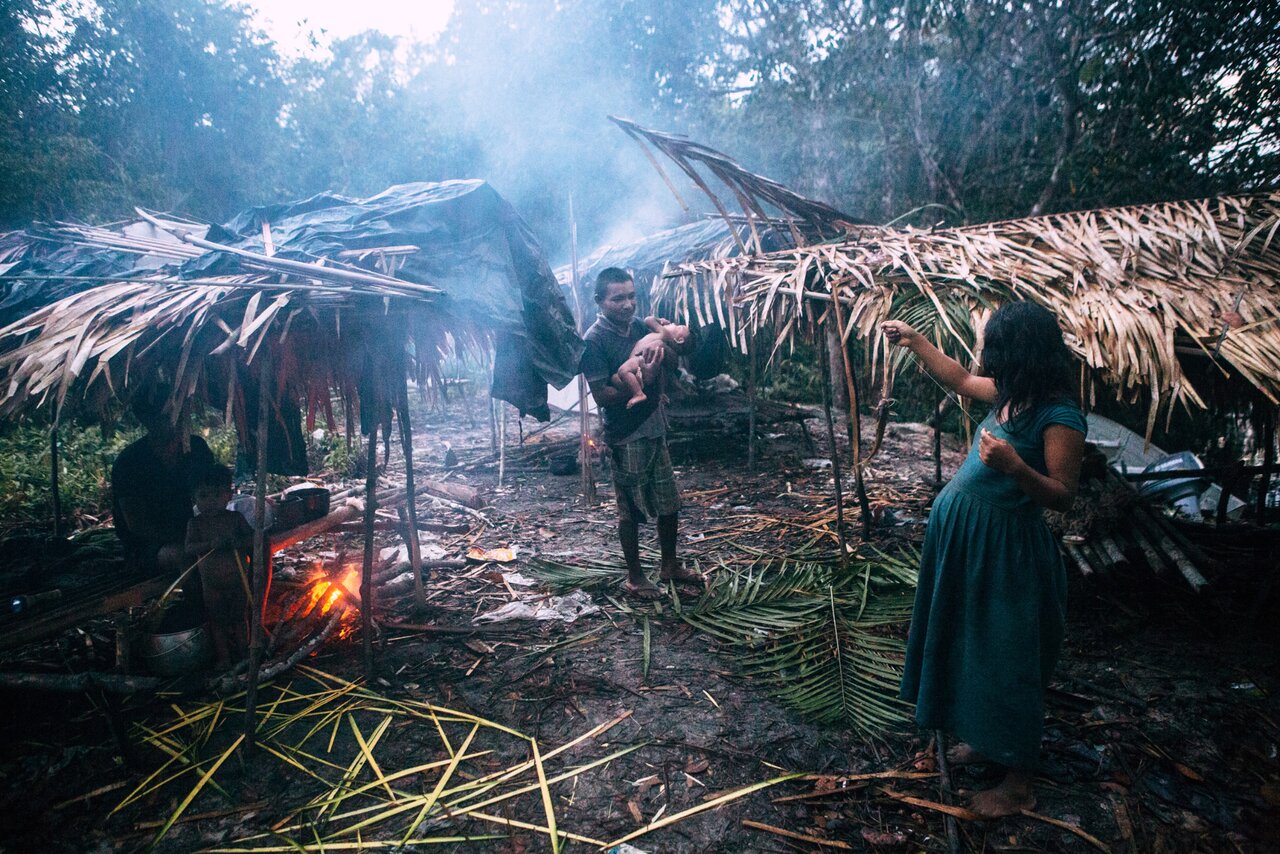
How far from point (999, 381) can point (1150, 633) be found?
8.21 ft

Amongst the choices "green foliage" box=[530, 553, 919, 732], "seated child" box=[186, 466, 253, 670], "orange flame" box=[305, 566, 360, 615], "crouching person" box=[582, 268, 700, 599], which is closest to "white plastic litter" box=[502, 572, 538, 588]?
"green foliage" box=[530, 553, 919, 732]

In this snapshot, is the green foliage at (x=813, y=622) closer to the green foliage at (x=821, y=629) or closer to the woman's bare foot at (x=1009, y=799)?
the green foliage at (x=821, y=629)

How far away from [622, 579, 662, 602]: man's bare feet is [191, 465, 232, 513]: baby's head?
98.6 inches

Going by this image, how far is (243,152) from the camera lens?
19.1 m

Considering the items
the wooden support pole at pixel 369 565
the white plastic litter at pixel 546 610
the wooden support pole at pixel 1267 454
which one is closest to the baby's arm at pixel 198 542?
the wooden support pole at pixel 369 565

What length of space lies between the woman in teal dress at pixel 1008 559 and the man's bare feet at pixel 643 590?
207 cm

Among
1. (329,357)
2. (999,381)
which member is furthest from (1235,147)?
(329,357)

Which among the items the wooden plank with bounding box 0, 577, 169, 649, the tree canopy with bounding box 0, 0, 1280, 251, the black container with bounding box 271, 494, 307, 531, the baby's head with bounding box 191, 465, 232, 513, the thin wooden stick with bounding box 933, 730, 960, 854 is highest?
the tree canopy with bounding box 0, 0, 1280, 251

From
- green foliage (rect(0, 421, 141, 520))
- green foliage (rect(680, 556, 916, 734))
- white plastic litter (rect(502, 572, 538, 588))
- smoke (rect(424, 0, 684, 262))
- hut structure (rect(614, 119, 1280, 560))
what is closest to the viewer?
green foliage (rect(680, 556, 916, 734))

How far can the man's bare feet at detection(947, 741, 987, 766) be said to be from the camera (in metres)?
2.49

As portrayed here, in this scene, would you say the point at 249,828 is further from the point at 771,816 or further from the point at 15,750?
the point at 771,816

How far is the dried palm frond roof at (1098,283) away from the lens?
3.27 m

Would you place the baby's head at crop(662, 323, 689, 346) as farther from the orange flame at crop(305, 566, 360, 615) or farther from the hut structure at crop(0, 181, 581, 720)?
the orange flame at crop(305, 566, 360, 615)

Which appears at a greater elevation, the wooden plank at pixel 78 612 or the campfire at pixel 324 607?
the wooden plank at pixel 78 612
